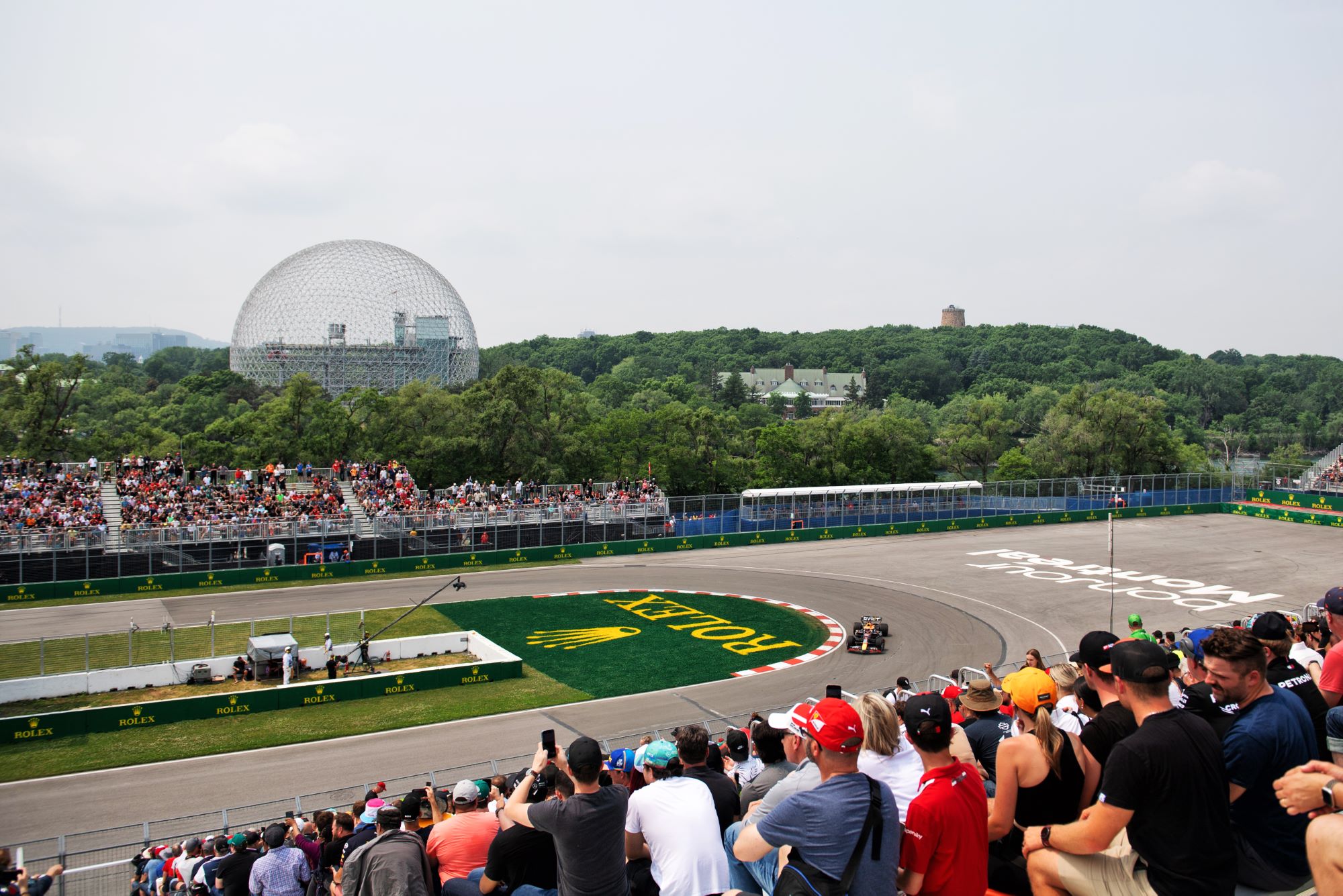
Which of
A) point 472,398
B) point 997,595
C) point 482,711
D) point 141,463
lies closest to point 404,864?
point 482,711

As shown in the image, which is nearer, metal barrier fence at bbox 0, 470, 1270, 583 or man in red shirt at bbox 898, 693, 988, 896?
man in red shirt at bbox 898, 693, 988, 896

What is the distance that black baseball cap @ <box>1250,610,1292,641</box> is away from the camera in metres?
7.68

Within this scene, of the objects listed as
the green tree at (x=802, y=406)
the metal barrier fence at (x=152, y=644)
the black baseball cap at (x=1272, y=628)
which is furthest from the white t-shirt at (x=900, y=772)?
the green tree at (x=802, y=406)

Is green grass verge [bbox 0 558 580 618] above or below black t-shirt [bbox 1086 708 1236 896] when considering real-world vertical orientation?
below

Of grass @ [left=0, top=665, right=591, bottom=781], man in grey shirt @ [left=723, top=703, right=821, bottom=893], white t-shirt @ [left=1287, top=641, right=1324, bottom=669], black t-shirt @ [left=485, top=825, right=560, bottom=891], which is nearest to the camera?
man in grey shirt @ [left=723, top=703, right=821, bottom=893]

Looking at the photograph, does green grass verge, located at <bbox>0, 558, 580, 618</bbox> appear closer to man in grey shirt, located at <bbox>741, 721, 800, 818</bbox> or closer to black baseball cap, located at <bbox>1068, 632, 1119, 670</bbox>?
man in grey shirt, located at <bbox>741, 721, 800, 818</bbox>

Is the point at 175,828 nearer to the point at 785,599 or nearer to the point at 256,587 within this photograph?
the point at 256,587

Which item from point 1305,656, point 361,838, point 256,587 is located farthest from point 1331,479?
point 361,838

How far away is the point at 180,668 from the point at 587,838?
23079 millimetres

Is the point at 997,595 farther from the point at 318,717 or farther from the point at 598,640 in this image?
the point at 318,717

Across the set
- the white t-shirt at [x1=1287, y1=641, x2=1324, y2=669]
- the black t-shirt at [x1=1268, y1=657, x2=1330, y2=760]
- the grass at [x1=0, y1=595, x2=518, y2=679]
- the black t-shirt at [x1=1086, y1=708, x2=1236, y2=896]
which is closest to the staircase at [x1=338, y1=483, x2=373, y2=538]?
the grass at [x1=0, y1=595, x2=518, y2=679]

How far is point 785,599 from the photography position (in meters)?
36.7

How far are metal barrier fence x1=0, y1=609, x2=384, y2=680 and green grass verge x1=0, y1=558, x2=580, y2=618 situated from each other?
533 centimetres

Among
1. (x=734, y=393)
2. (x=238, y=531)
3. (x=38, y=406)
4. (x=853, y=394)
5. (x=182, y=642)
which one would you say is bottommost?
(x=182, y=642)
